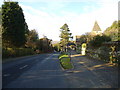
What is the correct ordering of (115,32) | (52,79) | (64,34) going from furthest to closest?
(64,34) < (115,32) < (52,79)

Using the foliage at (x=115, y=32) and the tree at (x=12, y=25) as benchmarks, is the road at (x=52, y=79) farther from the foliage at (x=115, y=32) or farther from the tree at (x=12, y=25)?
the tree at (x=12, y=25)

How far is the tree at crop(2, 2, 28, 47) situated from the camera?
28.4 meters

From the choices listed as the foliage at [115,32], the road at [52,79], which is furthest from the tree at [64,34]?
the road at [52,79]

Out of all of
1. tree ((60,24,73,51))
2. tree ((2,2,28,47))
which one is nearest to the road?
tree ((2,2,28,47))

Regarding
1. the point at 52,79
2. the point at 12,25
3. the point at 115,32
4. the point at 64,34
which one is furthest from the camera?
the point at 64,34

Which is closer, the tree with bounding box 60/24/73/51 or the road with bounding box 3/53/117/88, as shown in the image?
the road with bounding box 3/53/117/88

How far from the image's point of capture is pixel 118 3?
52.9 feet

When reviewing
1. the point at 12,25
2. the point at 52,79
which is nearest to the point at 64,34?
the point at 12,25

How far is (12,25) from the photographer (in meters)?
29.1

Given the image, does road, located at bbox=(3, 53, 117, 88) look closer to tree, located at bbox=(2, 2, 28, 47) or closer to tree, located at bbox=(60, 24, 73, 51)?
tree, located at bbox=(2, 2, 28, 47)

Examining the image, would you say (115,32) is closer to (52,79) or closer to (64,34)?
(52,79)

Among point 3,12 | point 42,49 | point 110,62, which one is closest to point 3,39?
point 3,12

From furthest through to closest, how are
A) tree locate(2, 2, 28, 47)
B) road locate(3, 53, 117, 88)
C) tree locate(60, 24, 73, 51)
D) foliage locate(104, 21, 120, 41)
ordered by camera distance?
tree locate(60, 24, 73, 51)
tree locate(2, 2, 28, 47)
foliage locate(104, 21, 120, 41)
road locate(3, 53, 117, 88)

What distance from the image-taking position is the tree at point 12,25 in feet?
93.2
